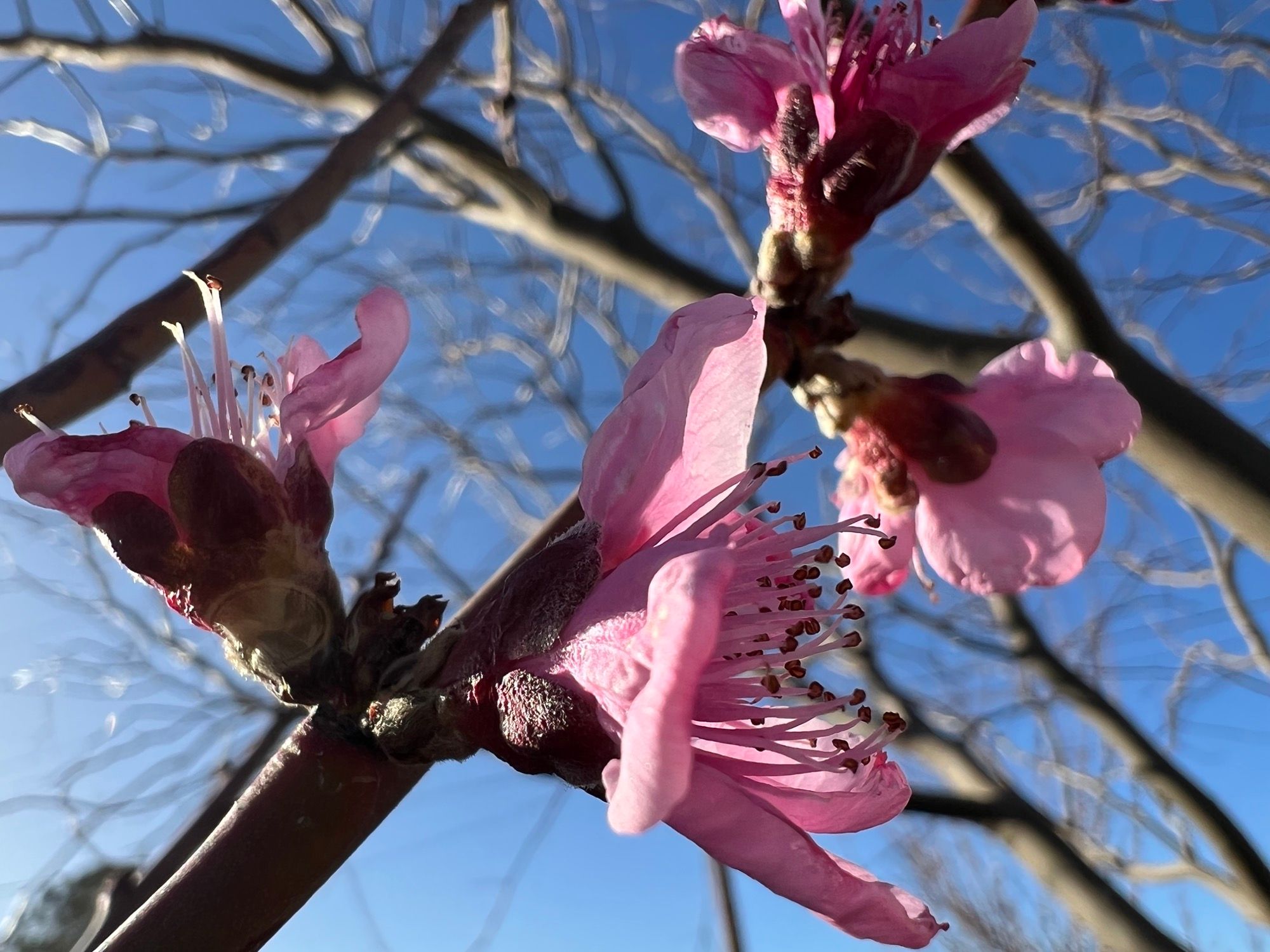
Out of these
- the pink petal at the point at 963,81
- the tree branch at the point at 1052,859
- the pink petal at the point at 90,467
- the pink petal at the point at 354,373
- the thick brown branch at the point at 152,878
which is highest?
the pink petal at the point at 963,81

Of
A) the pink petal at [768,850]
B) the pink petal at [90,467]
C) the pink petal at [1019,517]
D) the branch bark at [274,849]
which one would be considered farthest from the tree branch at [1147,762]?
the pink petal at [90,467]

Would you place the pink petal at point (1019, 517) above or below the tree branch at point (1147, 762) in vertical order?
below

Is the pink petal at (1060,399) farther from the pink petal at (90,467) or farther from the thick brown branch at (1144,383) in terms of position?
the pink petal at (90,467)

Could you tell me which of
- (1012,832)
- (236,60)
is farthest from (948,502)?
(236,60)

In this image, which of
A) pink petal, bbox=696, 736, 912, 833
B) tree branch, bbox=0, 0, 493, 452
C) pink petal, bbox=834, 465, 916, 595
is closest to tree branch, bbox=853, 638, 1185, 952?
pink petal, bbox=834, 465, 916, 595

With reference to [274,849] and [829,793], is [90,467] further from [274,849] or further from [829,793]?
[829,793]

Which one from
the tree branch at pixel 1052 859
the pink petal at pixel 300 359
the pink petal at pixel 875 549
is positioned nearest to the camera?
the pink petal at pixel 300 359

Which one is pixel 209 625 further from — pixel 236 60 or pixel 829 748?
pixel 236 60
